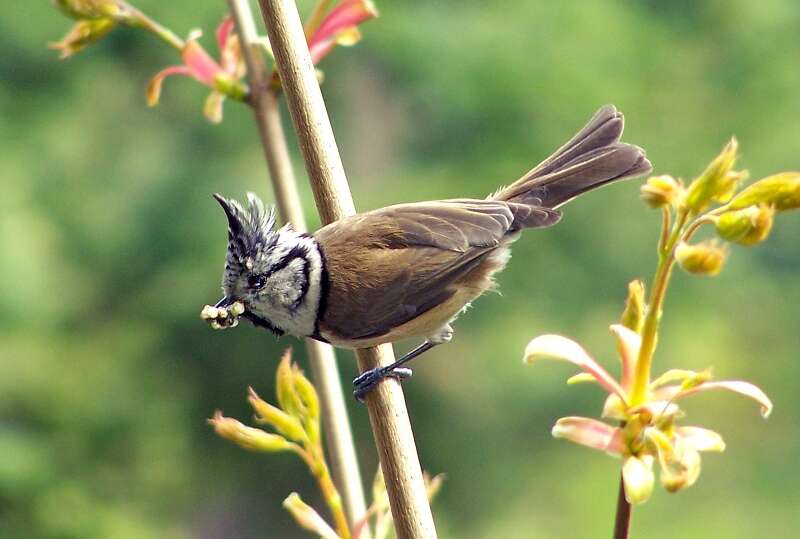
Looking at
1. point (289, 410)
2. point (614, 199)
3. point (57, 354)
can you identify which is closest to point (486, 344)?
point (614, 199)

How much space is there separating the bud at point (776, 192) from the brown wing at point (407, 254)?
75cm

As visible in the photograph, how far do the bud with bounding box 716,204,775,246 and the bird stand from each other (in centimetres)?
64

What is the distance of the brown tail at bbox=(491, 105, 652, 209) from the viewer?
1530mm

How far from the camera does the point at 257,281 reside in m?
1.50

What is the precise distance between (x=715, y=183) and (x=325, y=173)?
1.29ft

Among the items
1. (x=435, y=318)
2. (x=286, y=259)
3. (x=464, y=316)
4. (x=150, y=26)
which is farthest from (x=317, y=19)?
(x=464, y=316)

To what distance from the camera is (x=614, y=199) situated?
398cm

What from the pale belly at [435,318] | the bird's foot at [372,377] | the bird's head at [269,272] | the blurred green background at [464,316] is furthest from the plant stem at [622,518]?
the blurred green background at [464,316]

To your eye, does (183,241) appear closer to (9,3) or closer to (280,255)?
(9,3)

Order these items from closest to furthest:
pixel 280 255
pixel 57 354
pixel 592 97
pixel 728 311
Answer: pixel 280 255 → pixel 592 97 → pixel 57 354 → pixel 728 311

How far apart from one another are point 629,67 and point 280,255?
9.46 ft

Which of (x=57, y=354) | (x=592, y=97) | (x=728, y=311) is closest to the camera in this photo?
(x=592, y=97)

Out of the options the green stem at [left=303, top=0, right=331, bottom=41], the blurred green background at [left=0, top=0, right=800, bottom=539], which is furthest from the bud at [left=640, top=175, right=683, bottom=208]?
the blurred green background at [left=0, top=0, right=800, bottom=539]

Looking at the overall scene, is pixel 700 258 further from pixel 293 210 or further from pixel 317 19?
pixel 317 19
